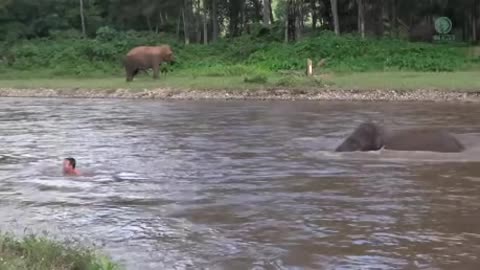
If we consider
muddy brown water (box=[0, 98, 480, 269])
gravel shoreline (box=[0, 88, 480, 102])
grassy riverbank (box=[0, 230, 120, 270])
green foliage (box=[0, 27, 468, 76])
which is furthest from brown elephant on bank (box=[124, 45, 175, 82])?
grassy riverbank (box=[0, 230, 120, 270])

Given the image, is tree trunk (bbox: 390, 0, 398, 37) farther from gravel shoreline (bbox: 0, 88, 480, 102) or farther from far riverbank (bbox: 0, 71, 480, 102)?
gravel shoreline (bbox: 0, 88, 480, 102)

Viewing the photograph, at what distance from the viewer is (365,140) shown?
54.5 feet

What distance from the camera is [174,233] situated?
988 cm

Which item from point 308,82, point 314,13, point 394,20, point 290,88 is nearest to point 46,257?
point 290,88

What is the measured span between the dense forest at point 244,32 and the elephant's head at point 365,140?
66.9 feet

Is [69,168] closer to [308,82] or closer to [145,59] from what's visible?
[308,82]

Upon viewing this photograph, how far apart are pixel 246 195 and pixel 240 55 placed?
3316cm

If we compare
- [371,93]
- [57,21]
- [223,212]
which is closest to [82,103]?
[371,93]

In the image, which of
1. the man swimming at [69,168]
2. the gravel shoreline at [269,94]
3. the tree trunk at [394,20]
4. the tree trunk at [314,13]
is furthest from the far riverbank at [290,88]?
the man swimming at [69,168]

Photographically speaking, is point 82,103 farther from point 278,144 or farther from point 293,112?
point 278,144

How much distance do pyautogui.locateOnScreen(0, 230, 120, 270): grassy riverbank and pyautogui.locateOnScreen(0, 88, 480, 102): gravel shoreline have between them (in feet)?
73.8

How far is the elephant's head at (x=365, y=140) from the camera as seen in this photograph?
1656 cm

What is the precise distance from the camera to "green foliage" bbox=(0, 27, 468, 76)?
38.0 meters

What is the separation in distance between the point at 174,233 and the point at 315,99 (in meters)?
21.0
